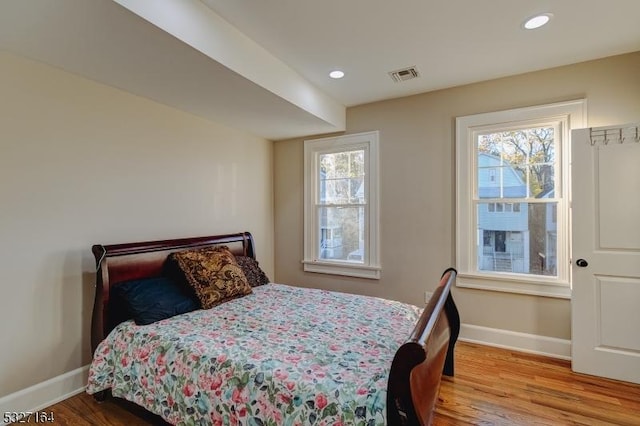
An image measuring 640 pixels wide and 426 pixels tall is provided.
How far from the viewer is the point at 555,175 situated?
2.94m

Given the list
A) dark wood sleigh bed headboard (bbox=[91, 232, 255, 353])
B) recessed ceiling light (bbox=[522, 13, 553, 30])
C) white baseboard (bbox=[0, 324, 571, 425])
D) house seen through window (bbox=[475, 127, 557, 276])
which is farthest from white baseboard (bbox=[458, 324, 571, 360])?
dark wood sleigh bed headboard (bbox=[91, 232, 255, 353])

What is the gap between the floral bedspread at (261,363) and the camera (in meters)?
1.41

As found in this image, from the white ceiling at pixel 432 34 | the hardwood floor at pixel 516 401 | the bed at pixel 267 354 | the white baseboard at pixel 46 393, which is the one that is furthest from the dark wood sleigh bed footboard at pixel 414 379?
the white baseboard at pixel 46 393

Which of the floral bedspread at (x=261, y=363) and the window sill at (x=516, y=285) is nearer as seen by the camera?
the floral bedspread at (x=261, y=363)

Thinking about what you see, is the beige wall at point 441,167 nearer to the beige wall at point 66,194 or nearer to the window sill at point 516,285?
the window sill at point 516,285

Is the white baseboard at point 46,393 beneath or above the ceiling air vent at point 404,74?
beneath

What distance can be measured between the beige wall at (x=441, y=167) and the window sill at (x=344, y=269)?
0.08 m

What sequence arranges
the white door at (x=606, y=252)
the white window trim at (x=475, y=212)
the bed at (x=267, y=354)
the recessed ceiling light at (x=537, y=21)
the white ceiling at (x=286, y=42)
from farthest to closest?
the white window trim at (x=475, y=212), the white door at (x=606, y=252), the recessed ceiling light at (x=537, y=21), the white ceiling at (x=286, y=42), the bed at (x=267, y=354)

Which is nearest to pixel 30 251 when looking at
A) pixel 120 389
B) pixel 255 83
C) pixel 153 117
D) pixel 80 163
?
pixel 80 163

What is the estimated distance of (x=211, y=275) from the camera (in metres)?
2.67

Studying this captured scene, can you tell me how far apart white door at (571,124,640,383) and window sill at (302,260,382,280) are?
1.85 meters

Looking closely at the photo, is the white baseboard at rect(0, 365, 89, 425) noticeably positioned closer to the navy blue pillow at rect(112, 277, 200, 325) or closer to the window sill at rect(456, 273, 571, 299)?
the navy blue pillow at rect(112, 277, 200, 325)

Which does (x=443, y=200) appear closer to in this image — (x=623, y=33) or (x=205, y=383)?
(x=623, y=33)

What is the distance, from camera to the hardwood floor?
80.0 inches
